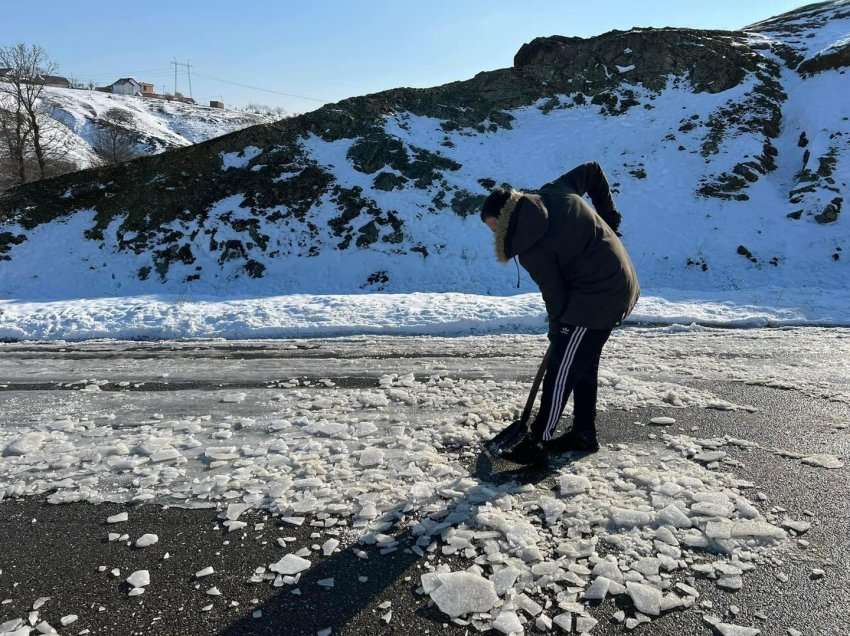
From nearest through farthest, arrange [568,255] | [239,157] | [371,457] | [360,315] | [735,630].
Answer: [735,630] < [568,255] < [371,457] < [360,315] < [239,157]

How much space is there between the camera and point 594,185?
395cm

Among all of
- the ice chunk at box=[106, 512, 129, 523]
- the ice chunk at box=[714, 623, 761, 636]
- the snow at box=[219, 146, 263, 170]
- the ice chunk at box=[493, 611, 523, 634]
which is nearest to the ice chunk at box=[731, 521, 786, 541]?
the ice chunk at box=[714, 623, 761, 636]

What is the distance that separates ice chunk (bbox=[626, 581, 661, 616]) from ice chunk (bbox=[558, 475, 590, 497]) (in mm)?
764

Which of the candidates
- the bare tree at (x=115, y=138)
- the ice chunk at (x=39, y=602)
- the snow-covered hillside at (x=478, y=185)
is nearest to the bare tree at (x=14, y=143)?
the snow-covered hillside at (x=478, y=185)

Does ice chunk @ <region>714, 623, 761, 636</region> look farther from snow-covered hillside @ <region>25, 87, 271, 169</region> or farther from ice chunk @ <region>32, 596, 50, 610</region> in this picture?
snow-covered hillside @ <region>25, 87, 271, 169</region>

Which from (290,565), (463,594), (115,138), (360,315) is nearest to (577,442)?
(463,594)

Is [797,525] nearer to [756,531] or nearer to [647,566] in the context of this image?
[756,531]

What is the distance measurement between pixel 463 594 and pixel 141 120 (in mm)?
75834

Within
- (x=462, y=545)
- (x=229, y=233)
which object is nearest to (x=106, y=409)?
(x=462, y=545)

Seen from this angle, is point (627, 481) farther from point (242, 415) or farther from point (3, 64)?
point (3, 64)

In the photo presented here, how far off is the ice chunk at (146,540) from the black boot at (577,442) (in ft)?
8.08

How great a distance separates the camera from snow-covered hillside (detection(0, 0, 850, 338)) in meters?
14.7

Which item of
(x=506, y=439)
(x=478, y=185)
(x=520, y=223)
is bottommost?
(x=506, y=439)

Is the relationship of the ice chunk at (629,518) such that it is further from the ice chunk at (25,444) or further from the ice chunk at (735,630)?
the ice chunk at (25,444)
